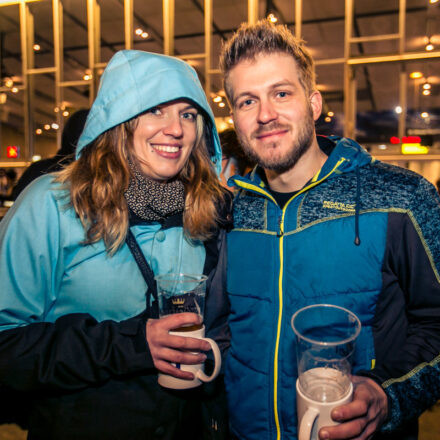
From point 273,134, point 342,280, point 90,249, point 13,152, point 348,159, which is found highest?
point 13,152

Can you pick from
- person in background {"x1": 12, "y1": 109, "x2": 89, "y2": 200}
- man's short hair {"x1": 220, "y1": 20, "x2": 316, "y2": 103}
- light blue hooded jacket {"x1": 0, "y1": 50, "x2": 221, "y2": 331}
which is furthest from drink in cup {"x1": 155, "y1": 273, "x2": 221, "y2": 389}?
person in background {"x1": 12, "y1": 109, "x2": 89, "y2": 200}

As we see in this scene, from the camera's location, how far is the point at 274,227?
1.58 metres

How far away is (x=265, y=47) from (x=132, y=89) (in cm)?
61

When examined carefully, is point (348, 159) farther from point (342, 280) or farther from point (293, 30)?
point (293, 30)

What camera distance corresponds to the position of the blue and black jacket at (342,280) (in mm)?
1405

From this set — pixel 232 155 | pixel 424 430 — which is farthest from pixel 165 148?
pixel 424 430

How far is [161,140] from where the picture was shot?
5.52 feet

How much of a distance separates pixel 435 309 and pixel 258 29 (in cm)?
136

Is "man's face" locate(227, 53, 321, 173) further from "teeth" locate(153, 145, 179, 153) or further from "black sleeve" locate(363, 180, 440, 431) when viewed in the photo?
"black sleeve" locate(363, 180, 440, 431)

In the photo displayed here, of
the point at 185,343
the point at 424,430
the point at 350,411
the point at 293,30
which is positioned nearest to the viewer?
the point at 350,411

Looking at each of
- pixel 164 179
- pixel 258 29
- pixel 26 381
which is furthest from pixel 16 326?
A: pixel 258 29

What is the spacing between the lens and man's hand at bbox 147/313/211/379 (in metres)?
1.21

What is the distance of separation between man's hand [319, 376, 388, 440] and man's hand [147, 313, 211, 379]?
0.45 meters

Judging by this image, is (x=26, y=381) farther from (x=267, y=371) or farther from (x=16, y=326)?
(x=267, y=371)
